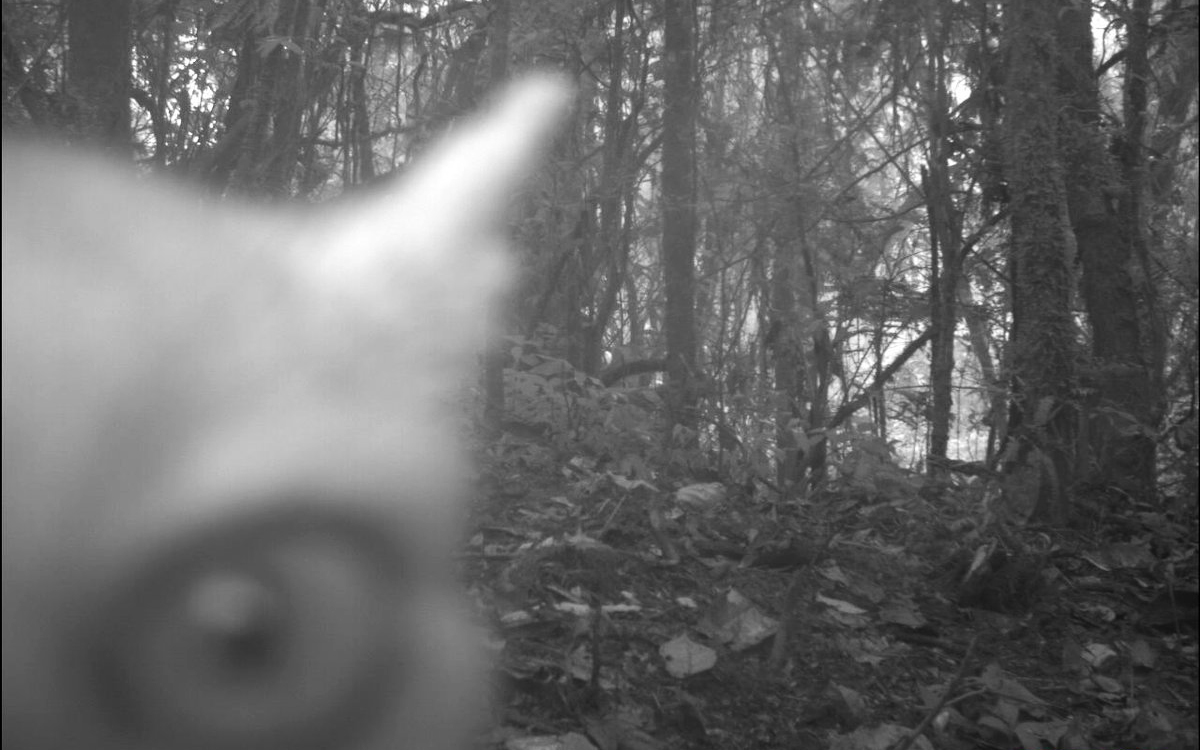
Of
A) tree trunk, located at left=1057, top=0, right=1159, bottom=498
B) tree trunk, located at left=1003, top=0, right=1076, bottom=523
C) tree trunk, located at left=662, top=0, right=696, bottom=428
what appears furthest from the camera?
tree trunk, located at left=662, top=0, right=696, bottom=428

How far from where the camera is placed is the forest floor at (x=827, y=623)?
2715mm

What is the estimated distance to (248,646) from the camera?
2.22 m

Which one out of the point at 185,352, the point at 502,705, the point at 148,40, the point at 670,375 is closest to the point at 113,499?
the point at 185,352

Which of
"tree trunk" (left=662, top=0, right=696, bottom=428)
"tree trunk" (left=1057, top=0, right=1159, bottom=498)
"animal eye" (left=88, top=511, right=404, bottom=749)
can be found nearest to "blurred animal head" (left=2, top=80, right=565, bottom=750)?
"animal eye" (left=88, top=511, right=404, bottom=749)

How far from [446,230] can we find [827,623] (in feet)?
9.71

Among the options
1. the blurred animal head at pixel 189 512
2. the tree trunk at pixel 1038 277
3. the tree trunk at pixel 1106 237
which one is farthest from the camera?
the tree trunk at pixel 1106 237

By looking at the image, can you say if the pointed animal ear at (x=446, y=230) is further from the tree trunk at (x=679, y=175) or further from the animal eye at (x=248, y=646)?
the animal eye at (x=248, y=646)

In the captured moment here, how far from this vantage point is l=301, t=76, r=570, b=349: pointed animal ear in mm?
4031

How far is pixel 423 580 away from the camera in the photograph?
2.96 metres

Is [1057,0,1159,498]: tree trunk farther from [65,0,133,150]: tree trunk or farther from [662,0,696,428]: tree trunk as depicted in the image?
[65,0,133,150]: tree trunk

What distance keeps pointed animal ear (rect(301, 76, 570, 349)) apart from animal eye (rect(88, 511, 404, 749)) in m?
1.30

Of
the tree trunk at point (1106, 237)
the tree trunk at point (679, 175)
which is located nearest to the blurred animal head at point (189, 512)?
the tree trunk at point (1106, 237)

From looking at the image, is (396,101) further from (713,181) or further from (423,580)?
(423,580)

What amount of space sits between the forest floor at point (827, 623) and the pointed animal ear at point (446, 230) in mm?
972
